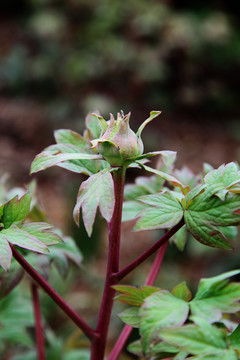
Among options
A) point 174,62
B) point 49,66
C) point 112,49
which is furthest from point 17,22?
point 174,62

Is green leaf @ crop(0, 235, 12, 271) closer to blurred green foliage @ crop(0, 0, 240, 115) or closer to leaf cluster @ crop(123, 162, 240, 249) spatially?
leaf cluster @ crop(123, 162, 240, 249)

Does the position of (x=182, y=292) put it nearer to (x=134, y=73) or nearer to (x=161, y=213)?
(x=161, y=213)

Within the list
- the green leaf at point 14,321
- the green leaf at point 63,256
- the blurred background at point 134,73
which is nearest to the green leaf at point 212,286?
the green leaf at point 63,256

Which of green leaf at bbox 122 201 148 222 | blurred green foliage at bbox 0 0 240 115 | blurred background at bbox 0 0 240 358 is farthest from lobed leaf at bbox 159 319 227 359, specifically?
blurred green foliage at bbox 0 0 240 115

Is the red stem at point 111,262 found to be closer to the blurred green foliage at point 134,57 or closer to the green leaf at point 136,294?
the green leaf at point 136,294

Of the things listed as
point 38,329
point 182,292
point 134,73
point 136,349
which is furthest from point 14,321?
point 134,73

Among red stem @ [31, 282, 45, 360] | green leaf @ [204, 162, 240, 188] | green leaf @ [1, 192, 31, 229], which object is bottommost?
red stem @ [31, 282, 45, 360]
